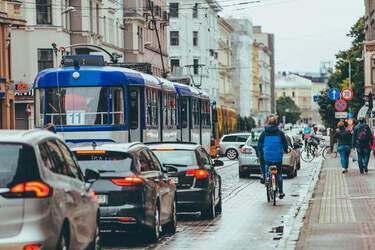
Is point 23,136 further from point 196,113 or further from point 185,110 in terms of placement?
point 196,113

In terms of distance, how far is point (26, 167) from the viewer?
10.4 meters

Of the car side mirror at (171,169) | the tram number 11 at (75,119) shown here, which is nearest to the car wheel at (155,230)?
the car side mirror at (171,169)

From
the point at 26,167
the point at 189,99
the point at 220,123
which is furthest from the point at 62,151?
the point at 220,123

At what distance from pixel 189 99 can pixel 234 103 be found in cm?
10995

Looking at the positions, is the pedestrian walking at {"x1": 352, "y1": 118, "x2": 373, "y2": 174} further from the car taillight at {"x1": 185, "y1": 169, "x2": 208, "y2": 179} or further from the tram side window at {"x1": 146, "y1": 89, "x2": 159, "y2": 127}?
the car taillight at {"x1": 185, "y1": 169, "x2": 208, "y2": 179}

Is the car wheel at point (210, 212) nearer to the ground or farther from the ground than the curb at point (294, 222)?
farther from the ground

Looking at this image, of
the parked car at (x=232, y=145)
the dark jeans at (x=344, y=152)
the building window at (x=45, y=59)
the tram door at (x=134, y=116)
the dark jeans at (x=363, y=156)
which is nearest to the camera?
the tram door at (x=134, y=116)

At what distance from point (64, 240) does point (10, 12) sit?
41.7m

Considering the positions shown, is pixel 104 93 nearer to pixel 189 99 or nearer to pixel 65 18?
pixel 189 99

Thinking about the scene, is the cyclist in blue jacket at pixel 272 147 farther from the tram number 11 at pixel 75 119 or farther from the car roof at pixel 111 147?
the car roof at pixel 111 147

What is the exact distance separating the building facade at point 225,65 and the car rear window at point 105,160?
11965cm

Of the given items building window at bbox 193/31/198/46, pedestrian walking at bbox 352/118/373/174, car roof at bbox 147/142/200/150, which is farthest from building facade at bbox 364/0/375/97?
car roof at bbox 147/142/200/150

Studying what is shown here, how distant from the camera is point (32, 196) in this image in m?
10.2

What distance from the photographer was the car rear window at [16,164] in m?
10.3
